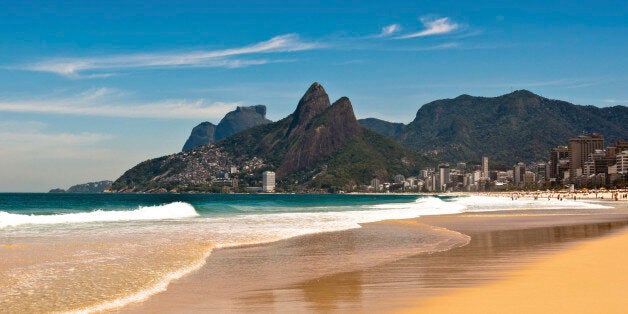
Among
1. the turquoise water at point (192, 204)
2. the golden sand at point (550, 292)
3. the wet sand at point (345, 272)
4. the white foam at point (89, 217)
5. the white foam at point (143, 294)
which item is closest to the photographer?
the golden sand at point (550, 292)

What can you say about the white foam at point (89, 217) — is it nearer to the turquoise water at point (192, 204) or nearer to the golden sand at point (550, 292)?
the turquoise water at point (192, 204)

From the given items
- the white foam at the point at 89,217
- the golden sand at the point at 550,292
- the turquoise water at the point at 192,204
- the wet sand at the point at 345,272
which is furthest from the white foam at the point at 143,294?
the turquoise water at the point at 192,204

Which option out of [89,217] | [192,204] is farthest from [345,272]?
[192,204]

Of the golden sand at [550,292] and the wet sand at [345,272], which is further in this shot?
the wet sand at [345,272]

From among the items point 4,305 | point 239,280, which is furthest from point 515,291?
point 4,305

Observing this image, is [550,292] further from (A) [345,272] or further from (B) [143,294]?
(B) [143,294]

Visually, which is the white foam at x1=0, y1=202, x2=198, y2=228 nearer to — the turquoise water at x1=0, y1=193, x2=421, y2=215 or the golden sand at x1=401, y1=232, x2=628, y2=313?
the turquoise water at x1=0, y1=193, x2=421, y2=215

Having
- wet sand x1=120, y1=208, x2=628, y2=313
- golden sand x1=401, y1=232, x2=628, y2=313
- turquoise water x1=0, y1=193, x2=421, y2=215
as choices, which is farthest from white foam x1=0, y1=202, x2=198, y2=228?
golden sand x1=401, y1=232, x2=628, y2=313
